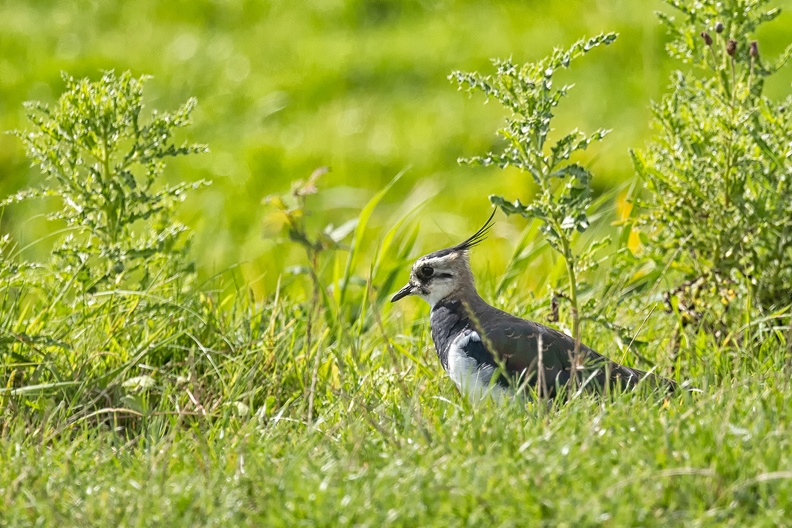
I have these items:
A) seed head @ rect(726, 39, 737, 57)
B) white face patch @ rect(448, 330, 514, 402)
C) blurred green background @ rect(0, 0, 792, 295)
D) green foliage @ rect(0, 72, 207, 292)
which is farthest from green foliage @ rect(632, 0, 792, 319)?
blurred green background @ rect(0, 0, 792, 295)

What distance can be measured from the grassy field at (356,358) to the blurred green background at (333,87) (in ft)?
0.11

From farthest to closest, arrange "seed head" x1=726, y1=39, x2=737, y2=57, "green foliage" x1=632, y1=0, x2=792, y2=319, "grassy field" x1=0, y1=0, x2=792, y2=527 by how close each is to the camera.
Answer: "green foliage" x1=632, y1=0, x2=792, y2=319
"seed head" x1=726, y1=39, x2=737, y2=57
"grassy field" x1=0, y1=0, x2=792, y2=527

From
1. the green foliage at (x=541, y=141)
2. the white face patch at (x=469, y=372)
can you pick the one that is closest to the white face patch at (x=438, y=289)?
the white face patch at (x=469, y=372)

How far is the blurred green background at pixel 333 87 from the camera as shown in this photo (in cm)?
845

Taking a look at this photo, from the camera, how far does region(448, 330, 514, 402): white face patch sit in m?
4.35

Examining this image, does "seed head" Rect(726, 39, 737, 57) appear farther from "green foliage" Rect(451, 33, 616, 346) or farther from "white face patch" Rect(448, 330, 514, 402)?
"white face patch" Rect(448, 330, 514, 402)

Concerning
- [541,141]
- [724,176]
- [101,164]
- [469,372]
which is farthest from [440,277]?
[101,164]

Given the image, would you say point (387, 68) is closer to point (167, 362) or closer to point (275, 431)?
point (167, 362)

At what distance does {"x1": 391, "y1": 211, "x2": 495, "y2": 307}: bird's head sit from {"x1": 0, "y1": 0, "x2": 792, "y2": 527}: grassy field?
26 centimetres

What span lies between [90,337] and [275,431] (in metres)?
1.19

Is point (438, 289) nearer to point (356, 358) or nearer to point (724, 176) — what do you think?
point (356, 358)

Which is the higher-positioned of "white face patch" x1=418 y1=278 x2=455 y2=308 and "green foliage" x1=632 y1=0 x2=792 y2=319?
"green foliage" x1=632 y1=0 x2=792 y2=319

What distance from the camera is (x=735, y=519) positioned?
120 inches

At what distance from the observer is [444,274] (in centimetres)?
521
